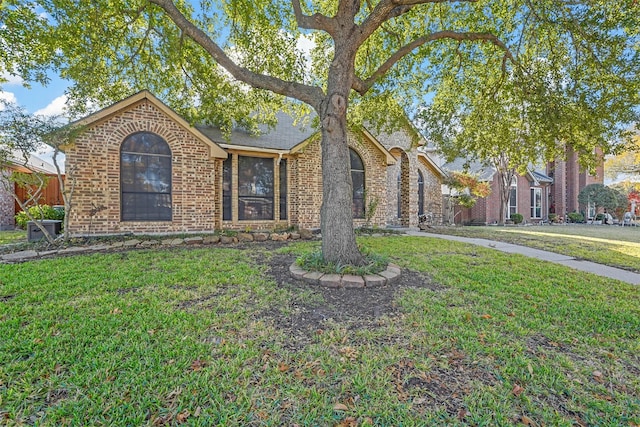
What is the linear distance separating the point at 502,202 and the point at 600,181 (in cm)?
1650

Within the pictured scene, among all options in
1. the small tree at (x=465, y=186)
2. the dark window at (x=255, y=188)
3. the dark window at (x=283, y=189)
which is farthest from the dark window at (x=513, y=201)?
the dark window at (x=255, y=188)

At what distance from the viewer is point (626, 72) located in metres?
5.80

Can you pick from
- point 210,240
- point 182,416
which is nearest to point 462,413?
point 182,416

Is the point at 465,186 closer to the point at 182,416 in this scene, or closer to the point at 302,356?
the point at 302,356

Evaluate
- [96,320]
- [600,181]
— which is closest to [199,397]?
[96,320]

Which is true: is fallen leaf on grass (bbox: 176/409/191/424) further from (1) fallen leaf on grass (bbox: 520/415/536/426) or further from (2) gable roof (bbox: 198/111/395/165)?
(2) gable roof (bbox: 198/111/395/165)

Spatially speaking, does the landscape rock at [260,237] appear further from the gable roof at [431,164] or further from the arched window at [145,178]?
the gable roof at [431,164]

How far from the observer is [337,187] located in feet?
17.3

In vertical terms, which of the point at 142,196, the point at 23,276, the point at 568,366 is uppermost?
the point at 142,196

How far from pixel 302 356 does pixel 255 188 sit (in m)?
9.04

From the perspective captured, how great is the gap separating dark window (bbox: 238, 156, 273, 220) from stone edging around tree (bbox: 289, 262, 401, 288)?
21.3 feet

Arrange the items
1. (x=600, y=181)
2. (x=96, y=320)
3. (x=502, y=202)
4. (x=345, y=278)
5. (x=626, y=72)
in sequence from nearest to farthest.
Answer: (x=96, y=320), (x=345, y=278), (x=626, y=72), (x=502, y=202), (x=600, y=181)

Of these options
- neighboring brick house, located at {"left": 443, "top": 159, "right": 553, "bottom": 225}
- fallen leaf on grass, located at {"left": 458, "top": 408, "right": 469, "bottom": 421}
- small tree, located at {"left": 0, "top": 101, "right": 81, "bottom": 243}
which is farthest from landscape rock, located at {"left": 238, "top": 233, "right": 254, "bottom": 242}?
neighboring brick house, located at {"left": 443, "top": 159, "right": 553, "bottom": 225}

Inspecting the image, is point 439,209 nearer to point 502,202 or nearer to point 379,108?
point 502,202
